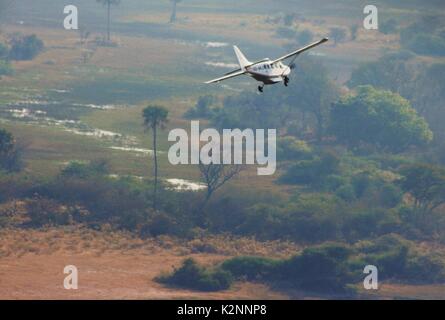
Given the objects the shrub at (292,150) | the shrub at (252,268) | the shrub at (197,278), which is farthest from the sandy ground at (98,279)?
the shrub at (292,150)

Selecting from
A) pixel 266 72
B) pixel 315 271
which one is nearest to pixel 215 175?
pixel 315 271

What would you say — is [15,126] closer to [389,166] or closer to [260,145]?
[260,145]

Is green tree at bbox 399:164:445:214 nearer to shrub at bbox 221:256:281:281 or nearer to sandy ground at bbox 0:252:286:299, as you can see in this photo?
shrub at bbox 221:256:281:281

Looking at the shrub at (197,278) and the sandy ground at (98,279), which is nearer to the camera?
the sandy ground at (98,279)

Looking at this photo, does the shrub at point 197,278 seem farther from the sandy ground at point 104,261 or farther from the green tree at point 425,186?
the green tree at point 425,186

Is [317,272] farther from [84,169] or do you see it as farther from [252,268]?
[84,169]
